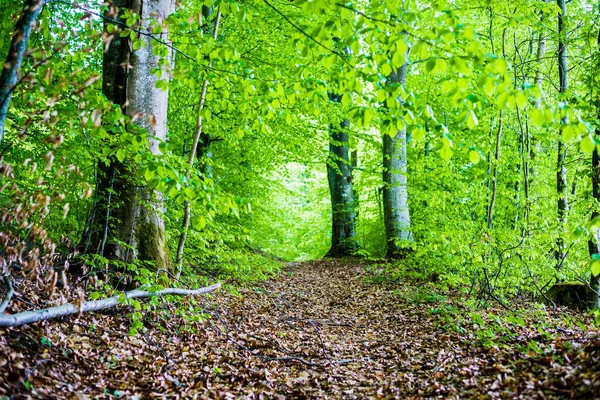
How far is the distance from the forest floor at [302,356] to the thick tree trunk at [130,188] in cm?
95

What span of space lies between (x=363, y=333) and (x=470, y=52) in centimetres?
478

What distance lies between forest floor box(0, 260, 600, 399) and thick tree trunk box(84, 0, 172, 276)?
0.95m

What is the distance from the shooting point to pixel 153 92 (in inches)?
241

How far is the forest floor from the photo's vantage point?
11.6 feet

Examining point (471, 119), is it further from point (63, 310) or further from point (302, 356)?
point (63, 310)

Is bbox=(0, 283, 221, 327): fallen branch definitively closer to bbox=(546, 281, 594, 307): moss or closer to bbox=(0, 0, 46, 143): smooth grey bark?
bbox=(0, 0, 46, 143): smooth grey bark

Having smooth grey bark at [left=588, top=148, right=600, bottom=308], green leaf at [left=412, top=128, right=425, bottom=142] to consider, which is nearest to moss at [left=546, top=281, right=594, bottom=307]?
smooth grey bark at [left=588, top=148, right=600, bottom=308]

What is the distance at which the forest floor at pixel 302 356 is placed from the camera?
354cm

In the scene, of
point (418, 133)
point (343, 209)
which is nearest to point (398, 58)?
point (418, 133)

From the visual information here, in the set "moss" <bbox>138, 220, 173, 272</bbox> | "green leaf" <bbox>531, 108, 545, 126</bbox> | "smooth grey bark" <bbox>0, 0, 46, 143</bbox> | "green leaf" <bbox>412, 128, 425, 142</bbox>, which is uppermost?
"smooth grey bark" <bbox>0, 0, 46, 143</bbox>

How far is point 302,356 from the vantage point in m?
5.37

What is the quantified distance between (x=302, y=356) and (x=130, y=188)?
10.6ft

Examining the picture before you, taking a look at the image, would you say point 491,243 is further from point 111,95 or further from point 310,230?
point 310,230

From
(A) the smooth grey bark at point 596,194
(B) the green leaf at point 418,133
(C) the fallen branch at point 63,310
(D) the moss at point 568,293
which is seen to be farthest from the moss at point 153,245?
(D) the moss at point 568,293
